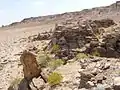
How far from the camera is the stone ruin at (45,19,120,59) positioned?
26.0 m

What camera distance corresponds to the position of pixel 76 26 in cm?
3153

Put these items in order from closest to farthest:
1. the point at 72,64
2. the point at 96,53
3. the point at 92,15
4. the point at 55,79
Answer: the point at 55,79, the point at 72,64, the point at 96,53, the point at 92,15

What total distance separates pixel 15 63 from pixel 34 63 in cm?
1132

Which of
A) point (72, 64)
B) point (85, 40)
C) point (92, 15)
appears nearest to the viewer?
point (72, 64)

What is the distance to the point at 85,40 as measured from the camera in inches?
1161

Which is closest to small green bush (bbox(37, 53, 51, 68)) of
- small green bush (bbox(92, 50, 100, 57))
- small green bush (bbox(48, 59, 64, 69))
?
small green bush (bbox(48, 59, 64, 69))

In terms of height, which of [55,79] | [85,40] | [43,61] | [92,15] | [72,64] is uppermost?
[85,40]

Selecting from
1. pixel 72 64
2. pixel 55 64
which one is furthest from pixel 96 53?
pixel 55 64

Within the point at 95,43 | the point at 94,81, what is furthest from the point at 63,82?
the point at 95,43

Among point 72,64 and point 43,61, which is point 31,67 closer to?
point 72,64

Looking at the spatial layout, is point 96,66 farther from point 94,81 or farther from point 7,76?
point 7,76

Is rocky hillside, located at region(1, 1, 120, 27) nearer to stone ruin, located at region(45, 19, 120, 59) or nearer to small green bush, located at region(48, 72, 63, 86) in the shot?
stone ruin, located at region(45, 19, 120, 59)

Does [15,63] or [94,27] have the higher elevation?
[94,27]

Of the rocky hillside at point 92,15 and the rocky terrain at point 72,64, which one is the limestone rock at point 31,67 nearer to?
the rocky terrain at point 72,64
